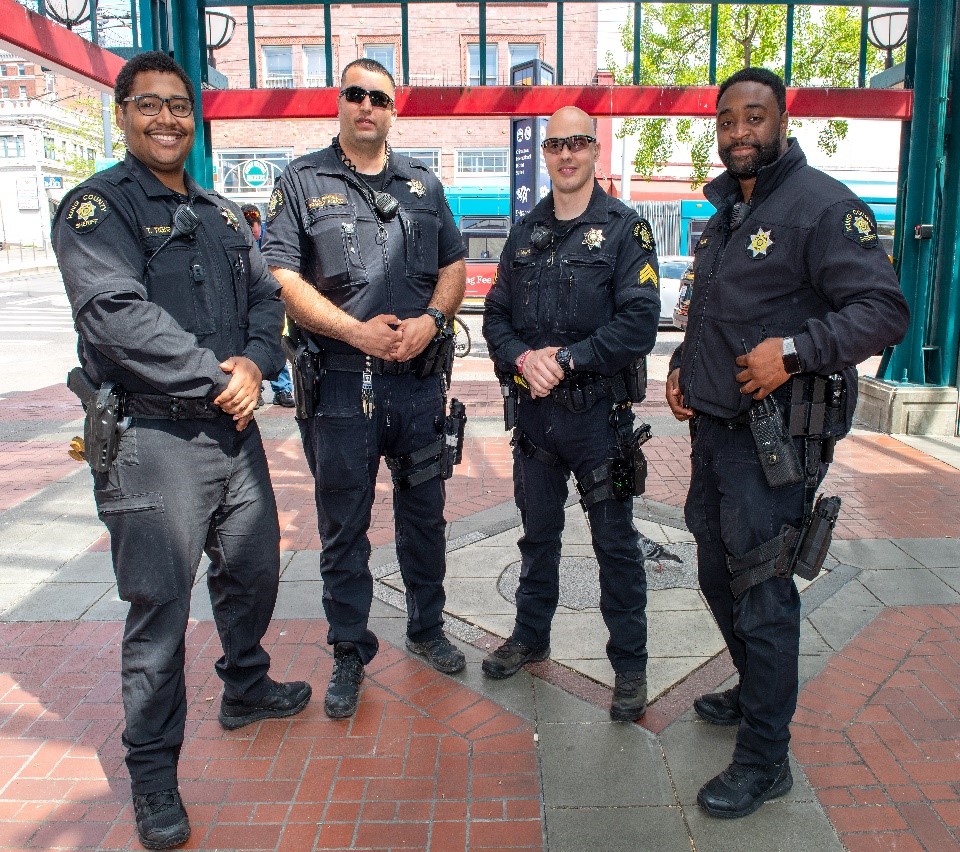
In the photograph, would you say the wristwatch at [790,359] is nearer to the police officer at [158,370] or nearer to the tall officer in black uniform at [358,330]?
the tall officer in black uniform at [358,330]

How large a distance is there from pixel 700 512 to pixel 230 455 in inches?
63.9

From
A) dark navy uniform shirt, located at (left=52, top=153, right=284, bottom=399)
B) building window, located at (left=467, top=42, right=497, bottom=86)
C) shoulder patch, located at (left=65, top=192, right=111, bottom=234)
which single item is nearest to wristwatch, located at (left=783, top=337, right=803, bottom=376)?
dark navy uniform shirt, located at (left=52, top=153, right=284, bottom=399)

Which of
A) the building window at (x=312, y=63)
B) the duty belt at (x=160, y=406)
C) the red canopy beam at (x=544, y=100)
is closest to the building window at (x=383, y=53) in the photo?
the building window at (x=312, y=63)

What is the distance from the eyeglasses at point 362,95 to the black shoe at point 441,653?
7.21ft

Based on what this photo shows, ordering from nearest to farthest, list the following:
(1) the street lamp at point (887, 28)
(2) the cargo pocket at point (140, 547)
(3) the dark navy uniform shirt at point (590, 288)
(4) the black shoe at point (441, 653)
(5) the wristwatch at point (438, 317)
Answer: (2) the cargo pocket at point (140, 547)
(3) the dark navy uniform shirt at point (590, 288)
(5) the wristwatch at point (438, 317)
(4) the black shoe at point (441, 653)
(1) the street lamp at point (887, 28)

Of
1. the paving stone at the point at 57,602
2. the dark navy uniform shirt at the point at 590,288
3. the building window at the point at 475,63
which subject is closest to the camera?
the dark navy uniform shirt at the point at 590,288

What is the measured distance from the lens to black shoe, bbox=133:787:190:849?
253 centimetres

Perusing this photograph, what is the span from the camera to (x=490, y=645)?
378 cm

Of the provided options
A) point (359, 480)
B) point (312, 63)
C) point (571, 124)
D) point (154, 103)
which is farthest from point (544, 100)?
point (312, 63)

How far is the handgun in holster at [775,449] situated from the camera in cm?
260

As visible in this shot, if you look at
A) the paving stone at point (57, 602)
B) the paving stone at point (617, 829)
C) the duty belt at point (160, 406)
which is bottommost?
the paving stone at point (617, 829)

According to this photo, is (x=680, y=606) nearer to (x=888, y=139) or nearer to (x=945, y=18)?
(x=945, y=18)

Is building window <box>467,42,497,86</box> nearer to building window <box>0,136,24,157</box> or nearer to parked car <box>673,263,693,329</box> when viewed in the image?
parked car <box>673,263,693,329</box>

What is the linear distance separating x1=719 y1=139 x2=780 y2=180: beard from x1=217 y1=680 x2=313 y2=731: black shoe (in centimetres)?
246
